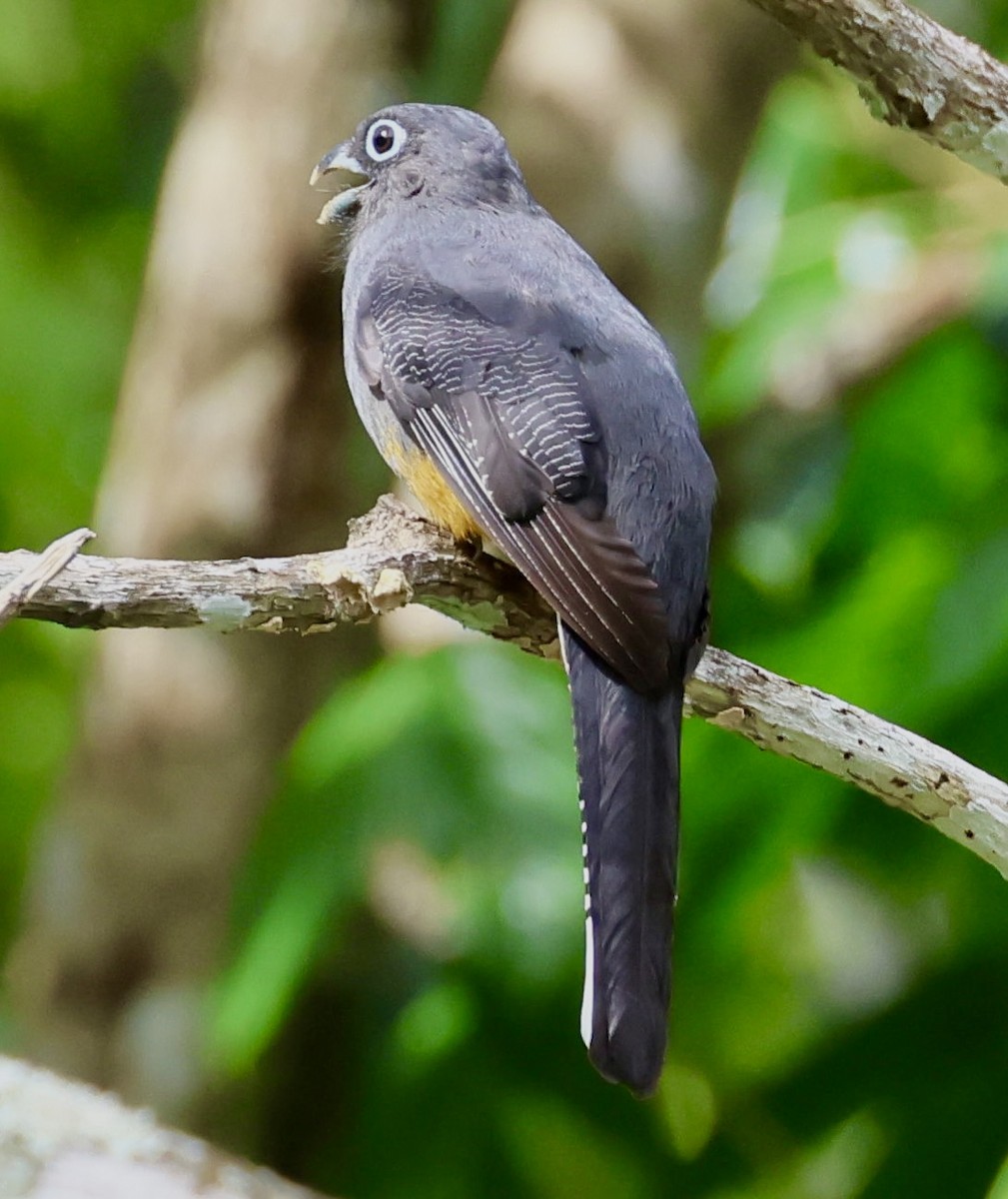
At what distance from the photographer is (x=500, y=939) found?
4391 millimetres

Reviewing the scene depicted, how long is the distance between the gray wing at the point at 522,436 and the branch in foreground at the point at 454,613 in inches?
6.2

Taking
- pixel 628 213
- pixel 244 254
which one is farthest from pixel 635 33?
pixel 244 254

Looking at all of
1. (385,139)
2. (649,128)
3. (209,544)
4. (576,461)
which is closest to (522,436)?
(576,461)

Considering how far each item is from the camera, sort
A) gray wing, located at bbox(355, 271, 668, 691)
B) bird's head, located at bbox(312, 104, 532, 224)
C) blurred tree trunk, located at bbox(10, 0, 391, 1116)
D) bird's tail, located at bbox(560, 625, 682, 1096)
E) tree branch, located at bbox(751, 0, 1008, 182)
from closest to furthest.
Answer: bird's tail, located at bbox(560, 625, 682, 1096) < gray wing, located at bbox(355, 271, 668, 691) < tree branch, located at bbox(751, 0, 1008, 182) < bird's head, located at bbox(312, 104, 532, 224) < blurred tree trunk, located at bbox(10, 0, 391, 1116)

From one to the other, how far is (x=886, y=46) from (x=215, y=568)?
1.55 m

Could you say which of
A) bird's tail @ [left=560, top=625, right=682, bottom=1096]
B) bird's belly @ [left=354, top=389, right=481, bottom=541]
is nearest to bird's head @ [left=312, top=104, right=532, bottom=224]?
bird's belly @ [left=354, top=389, right=481, bottom=541]

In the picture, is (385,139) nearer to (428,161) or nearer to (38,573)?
(428,161)

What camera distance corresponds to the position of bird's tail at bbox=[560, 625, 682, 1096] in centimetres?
283

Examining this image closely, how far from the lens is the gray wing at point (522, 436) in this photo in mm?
3092

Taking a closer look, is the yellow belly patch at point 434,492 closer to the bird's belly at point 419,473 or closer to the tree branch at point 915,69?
the bird's belly at point 419,473

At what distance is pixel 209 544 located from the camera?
17.2 feet

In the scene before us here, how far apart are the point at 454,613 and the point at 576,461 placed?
0.37 meters

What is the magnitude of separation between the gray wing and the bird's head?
0.44 meters

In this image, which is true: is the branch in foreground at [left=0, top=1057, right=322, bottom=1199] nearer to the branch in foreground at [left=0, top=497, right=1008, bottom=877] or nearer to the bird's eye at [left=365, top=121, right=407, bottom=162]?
the branch in foreground at [left=0, top=497, right=1008, bottom=877]
